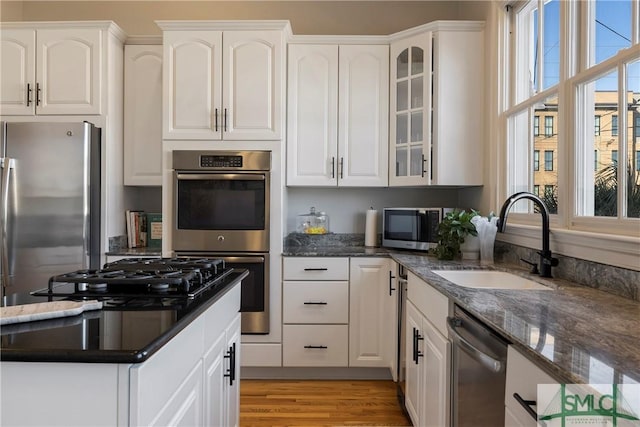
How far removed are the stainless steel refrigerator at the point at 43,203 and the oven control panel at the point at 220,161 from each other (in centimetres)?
79

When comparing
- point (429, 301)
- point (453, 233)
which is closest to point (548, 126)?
point (453, 233)

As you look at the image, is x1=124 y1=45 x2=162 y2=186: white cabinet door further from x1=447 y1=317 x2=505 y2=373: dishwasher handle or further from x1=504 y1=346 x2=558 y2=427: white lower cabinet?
x1=504 y1=346 x2=558 y2=427: white lower cabinet

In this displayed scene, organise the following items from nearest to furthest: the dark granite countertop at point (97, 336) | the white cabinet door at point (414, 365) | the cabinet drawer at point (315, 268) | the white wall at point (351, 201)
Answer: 1. the dark granite countertop at point (97, 336)
2. the white cabinet door at point (414, 365)
3. the cabinet drawer at point (315, 268)
4. the white wall at point (351, 201)

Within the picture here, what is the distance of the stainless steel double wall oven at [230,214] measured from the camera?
289 cm

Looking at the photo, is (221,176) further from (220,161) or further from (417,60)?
(417,60)

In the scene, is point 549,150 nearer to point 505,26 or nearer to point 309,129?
point 505,26

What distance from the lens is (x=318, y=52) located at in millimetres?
3111

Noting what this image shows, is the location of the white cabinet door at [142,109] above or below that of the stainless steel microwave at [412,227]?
above

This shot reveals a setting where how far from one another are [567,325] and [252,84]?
248 cm

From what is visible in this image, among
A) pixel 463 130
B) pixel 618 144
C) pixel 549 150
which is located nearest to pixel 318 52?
pixel 463 130

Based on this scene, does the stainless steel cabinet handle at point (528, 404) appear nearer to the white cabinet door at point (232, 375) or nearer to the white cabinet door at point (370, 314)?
the white cabinet door at point (232, 375)

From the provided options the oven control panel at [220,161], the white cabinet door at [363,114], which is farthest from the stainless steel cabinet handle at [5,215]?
the white cabinet door at [363,114]

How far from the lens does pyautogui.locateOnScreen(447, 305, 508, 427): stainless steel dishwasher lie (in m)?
1.14

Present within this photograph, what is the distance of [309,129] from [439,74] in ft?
3.28
